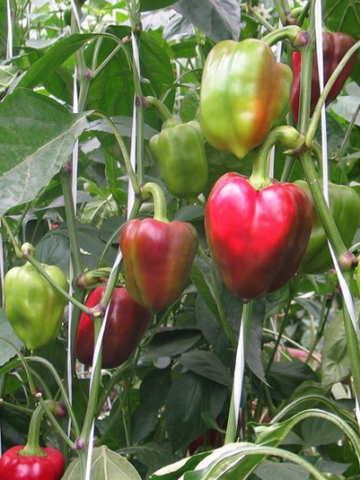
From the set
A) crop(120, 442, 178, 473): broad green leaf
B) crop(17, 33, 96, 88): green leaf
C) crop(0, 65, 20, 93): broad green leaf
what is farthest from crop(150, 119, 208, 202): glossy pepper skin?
crop(120, 442, 178, 473): broad green leaf

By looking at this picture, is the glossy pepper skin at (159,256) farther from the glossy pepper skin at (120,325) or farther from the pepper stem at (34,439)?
the pepper stem at (34,439)

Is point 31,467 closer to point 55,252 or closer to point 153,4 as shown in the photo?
point 55,252

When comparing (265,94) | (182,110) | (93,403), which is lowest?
(93,403)

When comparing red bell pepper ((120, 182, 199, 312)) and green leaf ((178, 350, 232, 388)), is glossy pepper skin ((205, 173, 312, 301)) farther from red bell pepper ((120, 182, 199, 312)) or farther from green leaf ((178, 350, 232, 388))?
green leaf ((178, 350, 232, 388))

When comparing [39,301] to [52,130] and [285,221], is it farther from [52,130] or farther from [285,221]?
[285,221]

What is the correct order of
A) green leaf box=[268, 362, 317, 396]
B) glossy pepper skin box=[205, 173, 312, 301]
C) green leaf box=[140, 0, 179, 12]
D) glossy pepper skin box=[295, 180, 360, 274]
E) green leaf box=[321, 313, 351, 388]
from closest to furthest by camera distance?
glossy pepper skin box=[205, 173, 312, 301], glossy pepper skin box=[295, 180, 360, 274], green leaf box=[140, 0, 179, 12], green leaf box=[321, 313, 351, 388], green leaf box=[268, 362, 317, 396]

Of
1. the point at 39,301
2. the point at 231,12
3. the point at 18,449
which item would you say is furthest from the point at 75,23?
the point at 18,449

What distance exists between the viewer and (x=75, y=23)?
76cm

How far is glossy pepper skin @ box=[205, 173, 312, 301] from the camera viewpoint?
1.65ft

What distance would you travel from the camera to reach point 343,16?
78cm

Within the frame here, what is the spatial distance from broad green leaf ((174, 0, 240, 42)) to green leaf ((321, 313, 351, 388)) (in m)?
0.34

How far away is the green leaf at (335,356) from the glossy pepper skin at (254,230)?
0.35m

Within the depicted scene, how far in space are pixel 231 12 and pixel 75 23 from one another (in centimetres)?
16

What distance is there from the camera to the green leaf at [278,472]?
2.12 feet
